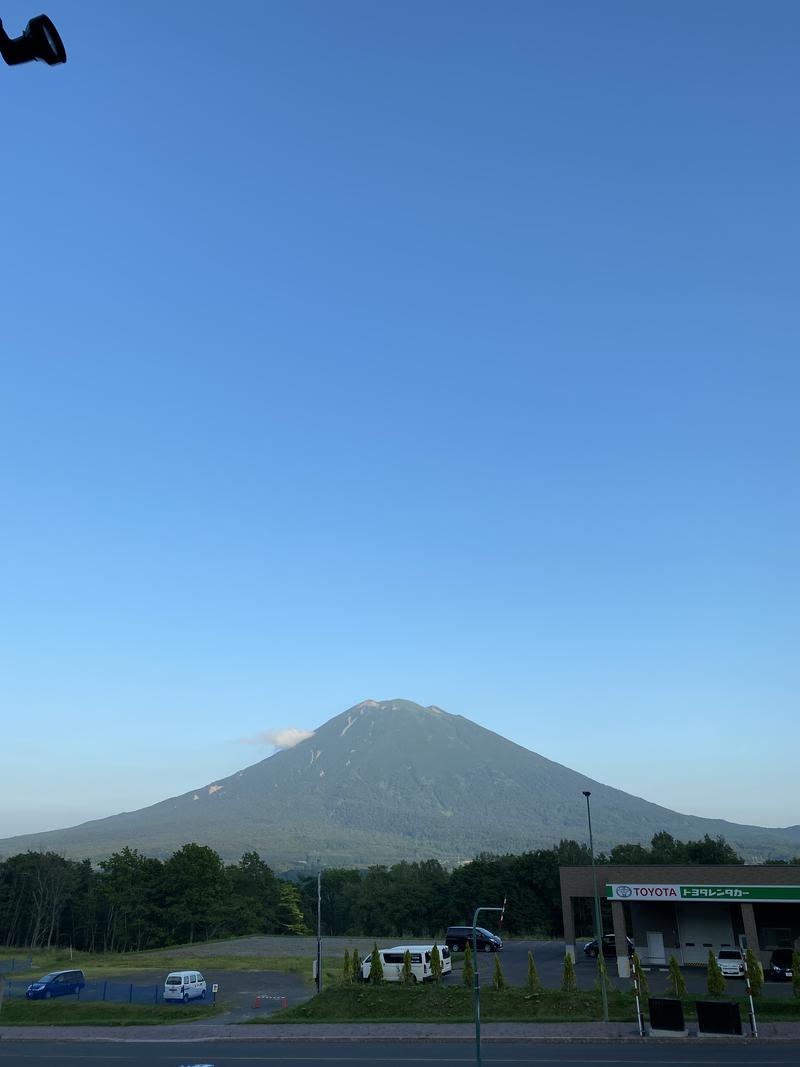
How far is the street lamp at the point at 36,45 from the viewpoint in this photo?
5594 mm

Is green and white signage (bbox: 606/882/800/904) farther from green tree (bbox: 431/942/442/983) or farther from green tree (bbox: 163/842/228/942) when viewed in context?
green tree (bbox: 163/842/228/942)

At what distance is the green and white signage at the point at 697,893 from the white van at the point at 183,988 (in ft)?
87.4

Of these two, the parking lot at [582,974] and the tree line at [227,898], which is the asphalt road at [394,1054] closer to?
the parking lot at [582,974]

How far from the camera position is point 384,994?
42469 mm

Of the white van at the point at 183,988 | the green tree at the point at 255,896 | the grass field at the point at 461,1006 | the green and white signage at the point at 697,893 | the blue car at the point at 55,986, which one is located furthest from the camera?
the green tree at the point at 255,896

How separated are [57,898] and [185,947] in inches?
1857

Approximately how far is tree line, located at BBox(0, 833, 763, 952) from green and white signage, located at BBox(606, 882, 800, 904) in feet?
128

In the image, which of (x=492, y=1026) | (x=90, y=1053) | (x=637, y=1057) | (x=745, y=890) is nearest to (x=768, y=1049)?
(x=637, y=1057)

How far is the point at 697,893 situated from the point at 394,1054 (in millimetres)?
29111

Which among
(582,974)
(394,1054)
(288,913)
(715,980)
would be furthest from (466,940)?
(288,913)

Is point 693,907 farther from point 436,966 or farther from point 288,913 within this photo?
point 288,913

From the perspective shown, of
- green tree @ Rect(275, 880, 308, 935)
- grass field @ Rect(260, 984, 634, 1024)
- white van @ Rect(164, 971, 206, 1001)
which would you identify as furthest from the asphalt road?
green tree @ Rect(275, 880, 308, 935)

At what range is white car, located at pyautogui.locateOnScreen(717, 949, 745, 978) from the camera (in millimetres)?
48969

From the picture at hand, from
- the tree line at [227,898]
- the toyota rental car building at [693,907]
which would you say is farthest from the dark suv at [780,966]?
the tree line at [227,898]
